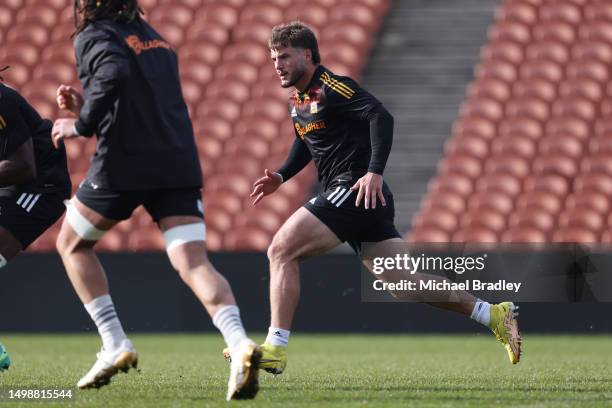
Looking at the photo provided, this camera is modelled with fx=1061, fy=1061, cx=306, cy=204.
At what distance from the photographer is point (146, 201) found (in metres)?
4.68

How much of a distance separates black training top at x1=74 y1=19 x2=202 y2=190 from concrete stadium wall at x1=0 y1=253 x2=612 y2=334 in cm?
607

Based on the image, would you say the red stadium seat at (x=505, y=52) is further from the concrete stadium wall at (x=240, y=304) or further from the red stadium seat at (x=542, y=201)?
the concrete stadium wall at (x=240, y=304)

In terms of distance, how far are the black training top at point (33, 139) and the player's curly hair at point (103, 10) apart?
1.09 meters

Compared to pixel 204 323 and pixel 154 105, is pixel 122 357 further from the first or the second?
pixel 204 323

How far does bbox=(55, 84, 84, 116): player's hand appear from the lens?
4.68m

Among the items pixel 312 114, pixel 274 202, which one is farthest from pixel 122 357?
pixel 274 202

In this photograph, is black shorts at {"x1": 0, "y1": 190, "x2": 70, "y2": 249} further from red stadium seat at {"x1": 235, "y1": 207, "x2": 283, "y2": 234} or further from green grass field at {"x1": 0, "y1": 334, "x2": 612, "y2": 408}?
red stadium seat at {"x1": 235, "y1": 207, "x2": 283, "y2": 234}

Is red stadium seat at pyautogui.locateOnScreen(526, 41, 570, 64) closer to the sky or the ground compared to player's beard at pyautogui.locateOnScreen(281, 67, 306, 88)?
closer to the sky

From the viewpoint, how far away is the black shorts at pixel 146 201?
461 centimetres

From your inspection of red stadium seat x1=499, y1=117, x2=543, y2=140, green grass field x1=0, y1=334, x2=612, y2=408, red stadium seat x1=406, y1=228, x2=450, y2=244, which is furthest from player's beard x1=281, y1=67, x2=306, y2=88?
red stadium seat x1=499, y1=117, x2=543, y2=140

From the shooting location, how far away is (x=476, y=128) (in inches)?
509

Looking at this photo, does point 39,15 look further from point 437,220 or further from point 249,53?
point 437,220

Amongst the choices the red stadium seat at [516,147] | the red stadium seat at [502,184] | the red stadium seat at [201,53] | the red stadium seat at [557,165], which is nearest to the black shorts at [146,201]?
the red stadium seat at [502,184]

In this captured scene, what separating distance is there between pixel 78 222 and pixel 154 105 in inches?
25.5
